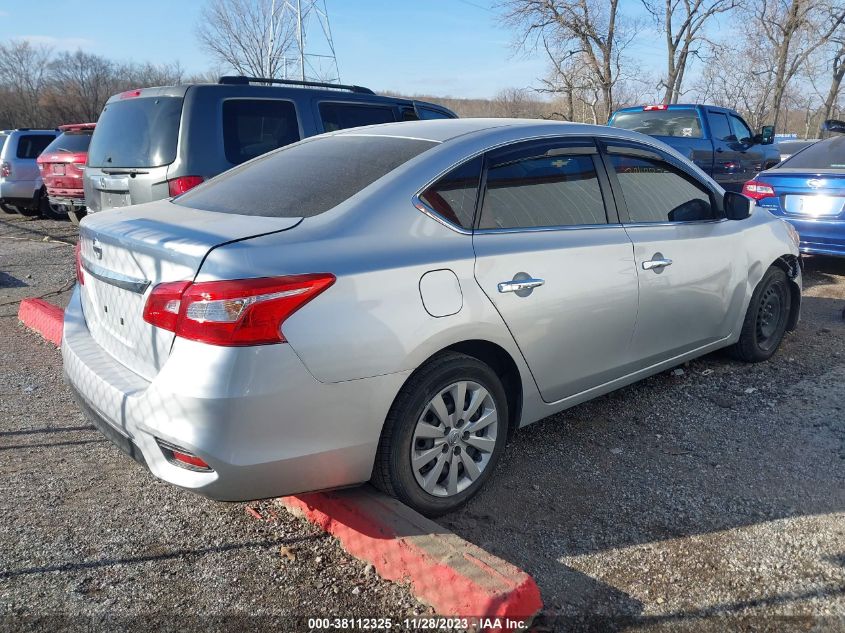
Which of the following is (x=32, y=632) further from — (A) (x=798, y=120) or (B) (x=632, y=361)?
(A) (x=798, y=120)

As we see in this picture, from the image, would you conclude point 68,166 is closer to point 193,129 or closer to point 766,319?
point 193,129

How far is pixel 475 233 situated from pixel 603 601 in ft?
4.93

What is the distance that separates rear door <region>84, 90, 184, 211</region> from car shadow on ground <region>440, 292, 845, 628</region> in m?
3.90

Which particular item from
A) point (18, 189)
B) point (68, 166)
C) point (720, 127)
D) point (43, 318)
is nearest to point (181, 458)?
point (43, 318)

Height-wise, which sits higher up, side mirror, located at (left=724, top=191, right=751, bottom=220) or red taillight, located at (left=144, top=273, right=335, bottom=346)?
side mirror, located at (left=724, top=191, right=751, bottom=220)

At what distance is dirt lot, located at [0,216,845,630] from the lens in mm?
2494

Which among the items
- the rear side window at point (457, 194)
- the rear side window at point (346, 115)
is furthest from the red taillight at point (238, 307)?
the rear side window at point (346, 115)

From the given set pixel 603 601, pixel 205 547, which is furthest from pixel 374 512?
pixel 603 601

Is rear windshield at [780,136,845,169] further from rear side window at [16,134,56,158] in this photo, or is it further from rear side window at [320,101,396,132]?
rear side window at [16,134,56,158]

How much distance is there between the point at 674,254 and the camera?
388 cm

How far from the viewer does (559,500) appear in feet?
10.5

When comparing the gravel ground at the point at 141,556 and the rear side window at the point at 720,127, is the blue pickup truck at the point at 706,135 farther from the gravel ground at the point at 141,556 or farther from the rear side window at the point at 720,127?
the gravel ground at the point at 141,556

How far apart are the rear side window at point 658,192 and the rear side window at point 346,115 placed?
3550 millimetres

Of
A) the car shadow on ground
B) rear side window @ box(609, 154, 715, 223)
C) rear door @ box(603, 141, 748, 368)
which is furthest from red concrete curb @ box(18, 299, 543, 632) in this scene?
rear side window @ box(609, 154, 715, 223)
